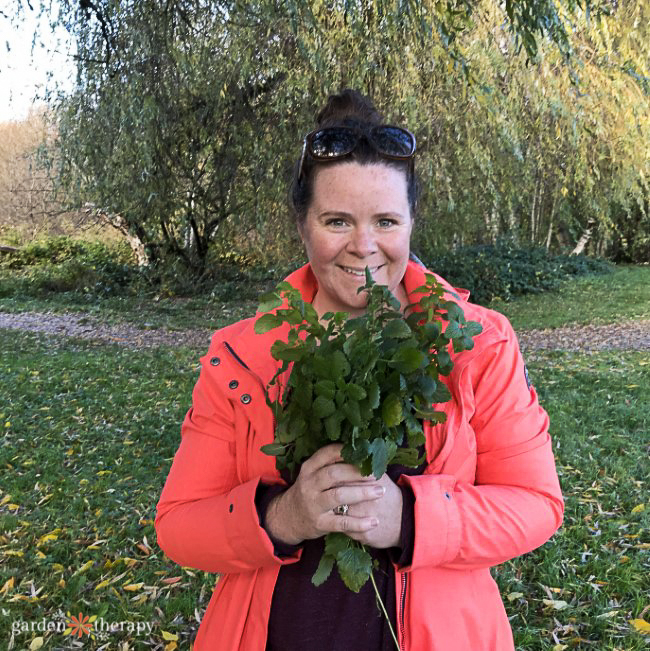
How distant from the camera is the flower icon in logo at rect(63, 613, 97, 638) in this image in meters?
2.93

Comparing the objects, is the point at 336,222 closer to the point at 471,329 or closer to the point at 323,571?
the point at 471,329

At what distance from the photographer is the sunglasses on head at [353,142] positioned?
1.33m

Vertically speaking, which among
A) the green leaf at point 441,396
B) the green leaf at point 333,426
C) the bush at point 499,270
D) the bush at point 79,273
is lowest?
the bush at point 79,273

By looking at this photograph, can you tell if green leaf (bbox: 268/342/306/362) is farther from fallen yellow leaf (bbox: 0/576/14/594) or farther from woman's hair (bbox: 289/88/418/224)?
fallen yellow leaf (bbox: 0/576/14/594)

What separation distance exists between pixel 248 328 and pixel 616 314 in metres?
10.9

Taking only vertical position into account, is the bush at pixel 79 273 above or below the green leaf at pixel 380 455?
below

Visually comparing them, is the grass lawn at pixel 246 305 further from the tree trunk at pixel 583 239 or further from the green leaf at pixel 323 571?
the green leaf at pixel 323 571

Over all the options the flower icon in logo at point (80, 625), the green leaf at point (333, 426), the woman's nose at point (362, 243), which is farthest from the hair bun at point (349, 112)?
the flower icon in logo at point (80, 625)

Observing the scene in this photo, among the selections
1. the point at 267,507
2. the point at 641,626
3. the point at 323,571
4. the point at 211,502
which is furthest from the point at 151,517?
the point at 323,571

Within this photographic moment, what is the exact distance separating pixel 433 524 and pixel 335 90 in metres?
5.69

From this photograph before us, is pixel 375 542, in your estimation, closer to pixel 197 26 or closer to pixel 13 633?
pixel 13 633

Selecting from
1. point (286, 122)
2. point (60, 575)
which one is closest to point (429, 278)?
point (60, 575)

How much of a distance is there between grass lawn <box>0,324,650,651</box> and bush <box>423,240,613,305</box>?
5575 millimetres

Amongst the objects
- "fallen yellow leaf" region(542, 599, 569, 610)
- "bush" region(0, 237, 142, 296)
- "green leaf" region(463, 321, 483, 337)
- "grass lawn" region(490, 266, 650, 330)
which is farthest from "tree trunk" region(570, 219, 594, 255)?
"green leaf" region(463, 321, 483, 337)
